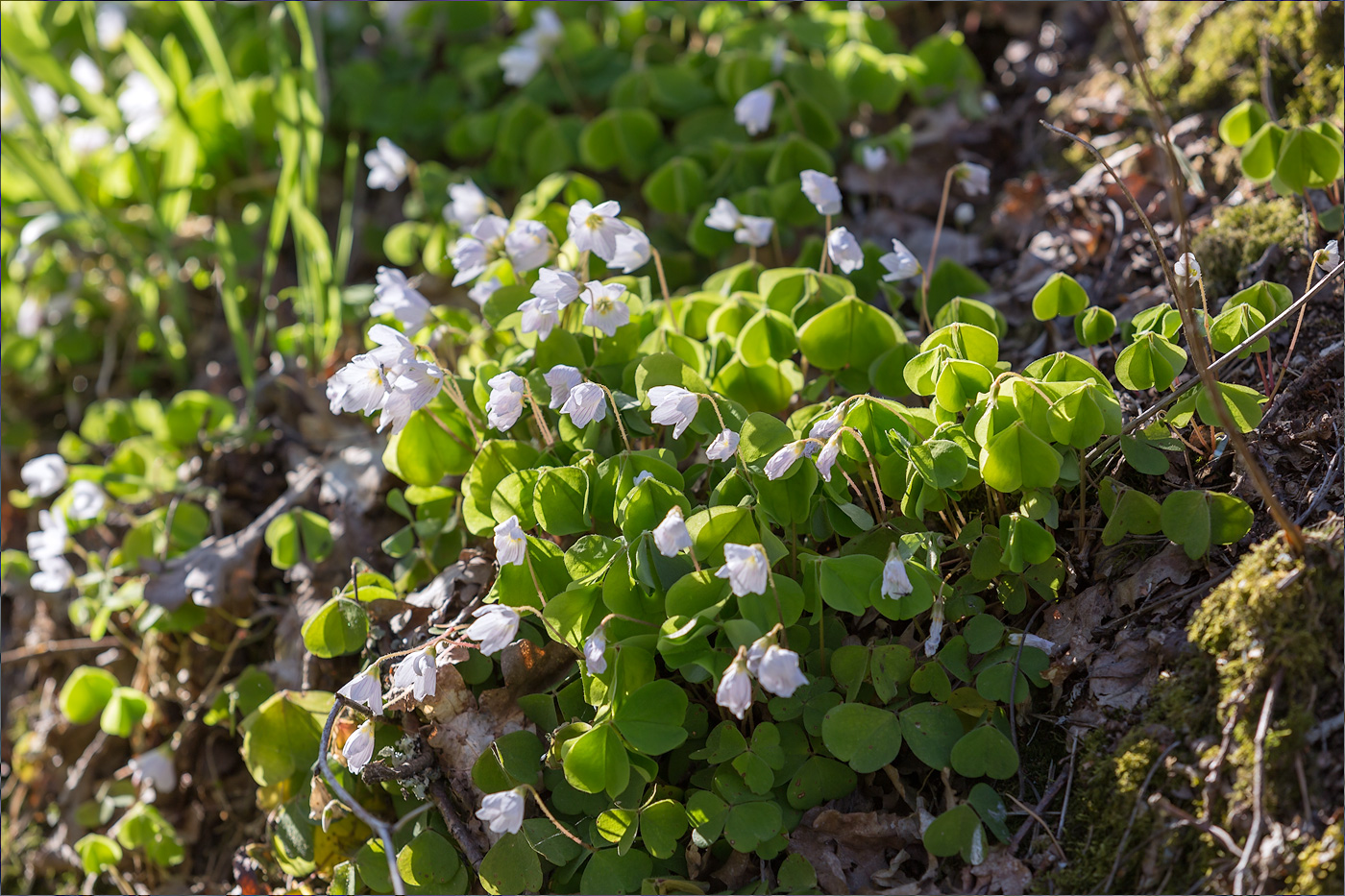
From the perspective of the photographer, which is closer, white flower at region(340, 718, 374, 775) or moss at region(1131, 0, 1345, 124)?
white flower at region(340, 718, 374, 775)

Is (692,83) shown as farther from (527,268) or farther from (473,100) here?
(527,268)

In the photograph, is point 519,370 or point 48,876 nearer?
point 519,370

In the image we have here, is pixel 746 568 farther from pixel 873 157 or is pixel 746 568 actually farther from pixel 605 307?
pixel 873 157

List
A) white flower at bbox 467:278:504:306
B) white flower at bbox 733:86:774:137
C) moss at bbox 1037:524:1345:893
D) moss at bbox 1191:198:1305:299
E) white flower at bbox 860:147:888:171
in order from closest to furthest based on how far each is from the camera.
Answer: moss at bbox 1037:524:1345:893, moss at bbox 1191:198:1305:299, white flower at bbox 467:278:504:306, white flower at bbox 733:86:774:137, white flower at bbox 860:147:888:171

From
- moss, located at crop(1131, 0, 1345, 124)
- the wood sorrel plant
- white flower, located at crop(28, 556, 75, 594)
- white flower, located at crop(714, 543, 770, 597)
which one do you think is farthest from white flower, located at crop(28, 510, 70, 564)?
moss, located at crop(1131, 0, 1345, 124)

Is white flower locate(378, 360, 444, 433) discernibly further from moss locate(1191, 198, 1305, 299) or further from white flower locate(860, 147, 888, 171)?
moss locate(1191, 198, 1305, 299)

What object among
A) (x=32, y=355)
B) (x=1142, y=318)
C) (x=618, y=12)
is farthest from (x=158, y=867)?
(x=618, y=12)
